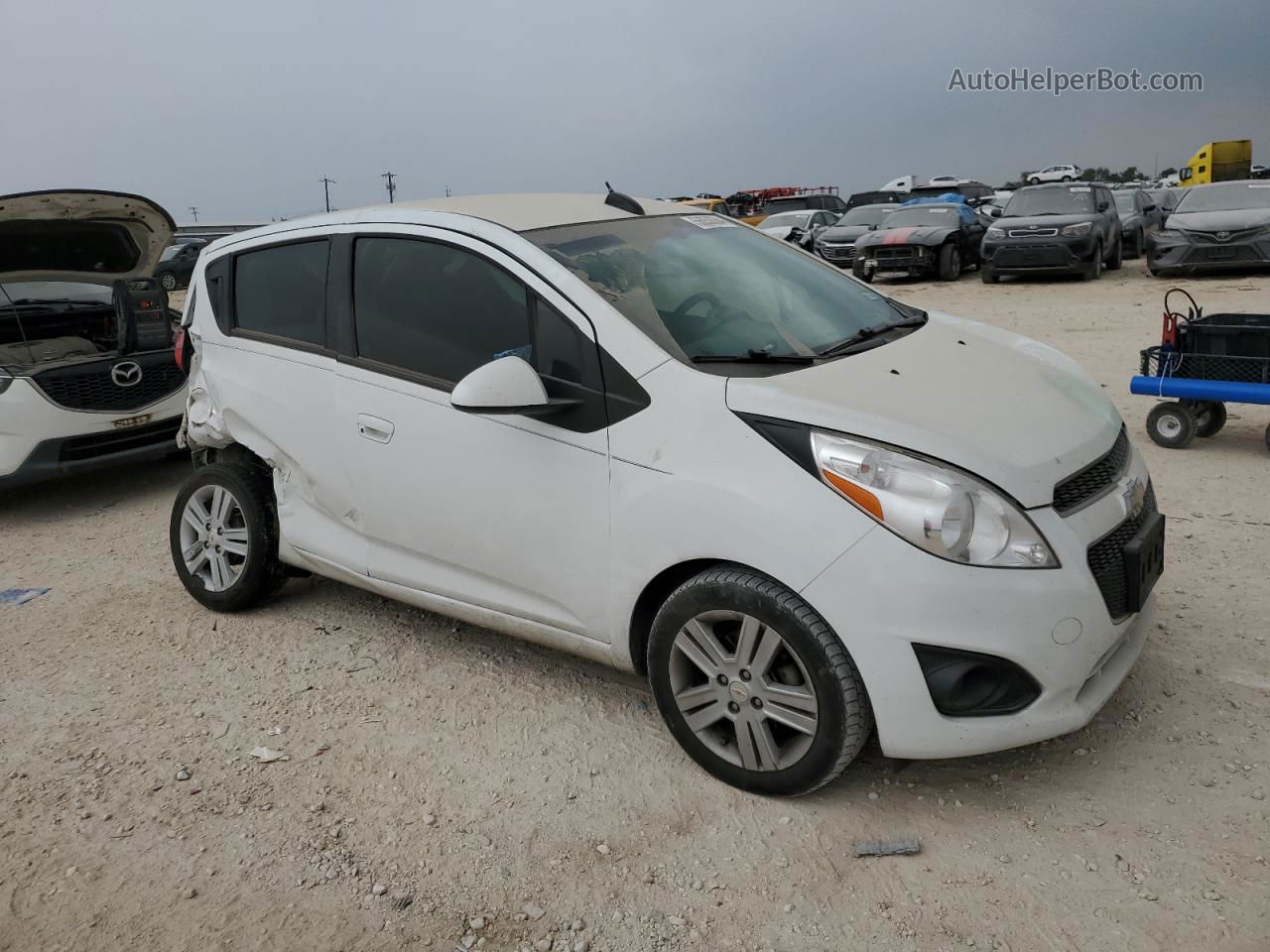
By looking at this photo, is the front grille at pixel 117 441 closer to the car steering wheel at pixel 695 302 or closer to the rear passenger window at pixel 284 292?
the rear passenger window at pixel 284 292

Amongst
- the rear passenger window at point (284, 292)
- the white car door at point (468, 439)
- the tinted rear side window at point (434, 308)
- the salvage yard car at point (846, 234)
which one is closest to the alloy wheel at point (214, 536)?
the rear passenger window at point (284, 292)

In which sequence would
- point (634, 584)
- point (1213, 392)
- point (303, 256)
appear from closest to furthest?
point (634, 584) → point (303, 256) → point (1213, 392)

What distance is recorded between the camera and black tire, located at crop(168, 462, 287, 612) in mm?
4324

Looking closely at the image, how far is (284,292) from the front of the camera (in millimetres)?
4121

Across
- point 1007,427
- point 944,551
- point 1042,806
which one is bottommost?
point 1042,806

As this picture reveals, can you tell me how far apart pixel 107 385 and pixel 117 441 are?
1.20ft

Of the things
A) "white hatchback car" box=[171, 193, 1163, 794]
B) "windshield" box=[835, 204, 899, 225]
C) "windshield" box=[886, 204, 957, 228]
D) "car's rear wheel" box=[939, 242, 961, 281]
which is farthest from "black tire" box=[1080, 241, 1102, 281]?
"white hatchback car" box=[171, 193, 1163, 794]

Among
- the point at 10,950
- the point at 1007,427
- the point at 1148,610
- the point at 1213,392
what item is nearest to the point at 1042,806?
the point at 1148,610

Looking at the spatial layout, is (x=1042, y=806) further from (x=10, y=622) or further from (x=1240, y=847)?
(x=10, y=622)

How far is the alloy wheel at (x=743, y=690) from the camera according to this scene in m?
2.81

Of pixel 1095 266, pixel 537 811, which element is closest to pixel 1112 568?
pixel 537 811

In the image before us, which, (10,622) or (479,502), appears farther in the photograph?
(10,622)

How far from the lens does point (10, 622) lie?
15.3 feet

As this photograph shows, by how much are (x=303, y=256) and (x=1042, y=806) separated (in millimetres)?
3297
